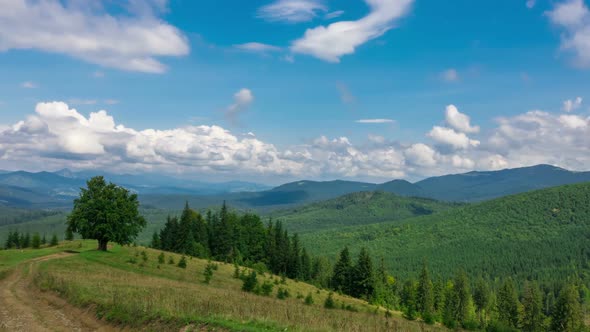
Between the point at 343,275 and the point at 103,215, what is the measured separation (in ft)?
177

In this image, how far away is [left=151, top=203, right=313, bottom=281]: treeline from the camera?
9200 centimetres

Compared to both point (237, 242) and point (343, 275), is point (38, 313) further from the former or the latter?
point (237, 242)

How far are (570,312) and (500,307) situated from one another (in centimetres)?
1938

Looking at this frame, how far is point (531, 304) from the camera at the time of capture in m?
103

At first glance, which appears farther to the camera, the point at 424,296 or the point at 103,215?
the point at 424,296

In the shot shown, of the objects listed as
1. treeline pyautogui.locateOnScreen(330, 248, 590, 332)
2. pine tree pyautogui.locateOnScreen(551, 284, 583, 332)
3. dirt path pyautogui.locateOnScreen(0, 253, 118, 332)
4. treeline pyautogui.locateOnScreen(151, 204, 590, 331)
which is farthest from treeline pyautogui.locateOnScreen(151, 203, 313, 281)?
pine tree pyautogui.locateOnScreen(551, 284, 583, 332)

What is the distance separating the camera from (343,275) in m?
87.4

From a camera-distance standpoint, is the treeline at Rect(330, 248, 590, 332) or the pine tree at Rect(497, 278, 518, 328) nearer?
the treeline at Rect(330, 248, 590, 332)

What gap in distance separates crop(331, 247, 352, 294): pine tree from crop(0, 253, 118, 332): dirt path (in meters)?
66.8

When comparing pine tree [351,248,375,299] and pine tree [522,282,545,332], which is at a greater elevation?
pine tree [351,248,375,299]

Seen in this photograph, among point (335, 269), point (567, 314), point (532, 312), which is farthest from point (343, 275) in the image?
point (532, 312)

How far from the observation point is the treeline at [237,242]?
92000 millimetres

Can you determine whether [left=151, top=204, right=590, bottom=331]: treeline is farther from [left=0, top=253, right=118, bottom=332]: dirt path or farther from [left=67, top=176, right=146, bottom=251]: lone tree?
[left=0, top=253, right=118, bottom=332]: dirt path

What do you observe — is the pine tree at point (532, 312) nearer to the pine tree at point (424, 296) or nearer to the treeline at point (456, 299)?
the treeline at point (456, 299)
